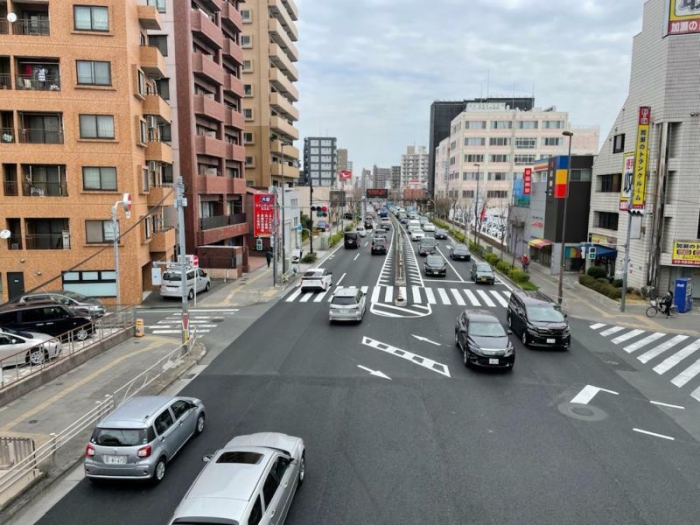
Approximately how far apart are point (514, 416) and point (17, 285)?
99.2 feet

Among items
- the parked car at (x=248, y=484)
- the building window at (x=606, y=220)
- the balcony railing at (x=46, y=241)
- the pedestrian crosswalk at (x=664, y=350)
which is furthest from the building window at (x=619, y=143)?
the balcony railing at (x=46, y=241)

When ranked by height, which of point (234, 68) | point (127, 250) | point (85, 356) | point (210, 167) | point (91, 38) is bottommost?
point (85, 356)

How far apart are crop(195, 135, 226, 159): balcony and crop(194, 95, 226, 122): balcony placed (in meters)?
2.01

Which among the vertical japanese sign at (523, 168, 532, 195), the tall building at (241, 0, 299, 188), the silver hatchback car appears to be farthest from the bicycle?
the tall building at (241, 0, 299, 188)

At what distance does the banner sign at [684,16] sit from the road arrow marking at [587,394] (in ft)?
71.6

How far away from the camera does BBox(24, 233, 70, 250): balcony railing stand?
104ft

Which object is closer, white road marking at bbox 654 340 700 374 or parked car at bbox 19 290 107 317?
white road marking at bbox 654 340 700 374

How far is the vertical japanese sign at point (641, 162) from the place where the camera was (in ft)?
102

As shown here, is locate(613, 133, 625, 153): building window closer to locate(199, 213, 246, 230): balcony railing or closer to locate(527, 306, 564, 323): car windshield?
locate(527, 306, 564, 323): car windshield

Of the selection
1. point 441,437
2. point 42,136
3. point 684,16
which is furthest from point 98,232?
point 684,16

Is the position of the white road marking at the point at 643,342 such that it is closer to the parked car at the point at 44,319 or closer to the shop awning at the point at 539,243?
the shop awning at the point at 539,243

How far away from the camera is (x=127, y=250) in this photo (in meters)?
31.7

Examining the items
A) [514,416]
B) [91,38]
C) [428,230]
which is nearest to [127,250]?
[91,38]

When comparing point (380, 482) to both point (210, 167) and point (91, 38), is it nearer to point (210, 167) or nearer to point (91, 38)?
point (91, 38)
